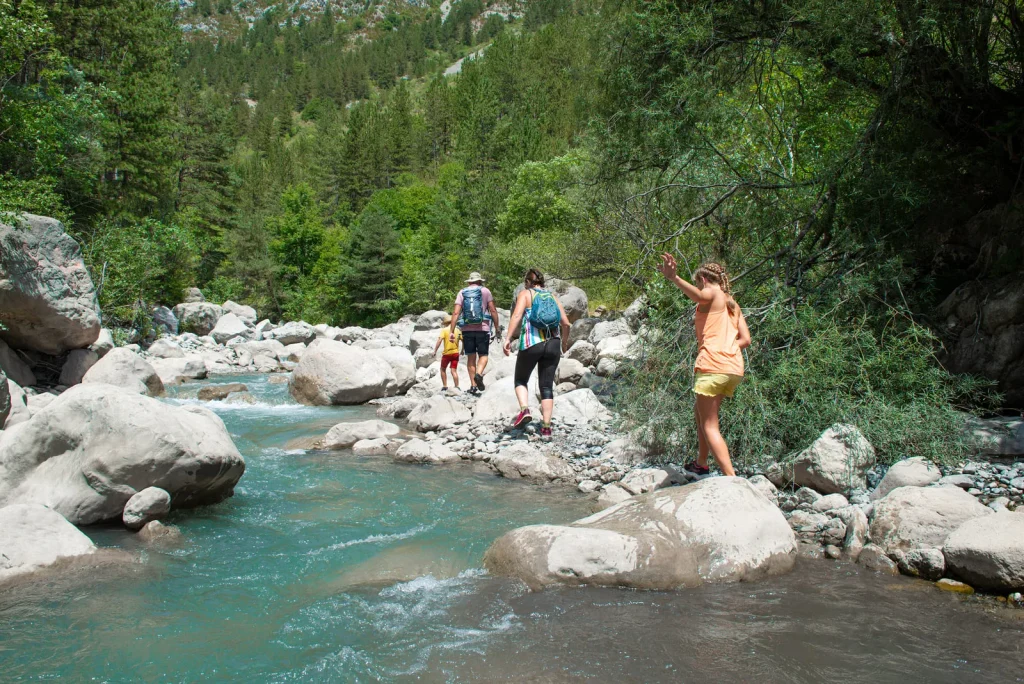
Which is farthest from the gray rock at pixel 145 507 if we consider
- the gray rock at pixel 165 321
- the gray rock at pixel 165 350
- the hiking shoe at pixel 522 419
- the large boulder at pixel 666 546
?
the gray rock at pixel 165 321

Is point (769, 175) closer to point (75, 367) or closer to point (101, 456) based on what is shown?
point (101, 456)

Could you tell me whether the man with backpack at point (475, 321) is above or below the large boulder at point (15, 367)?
above

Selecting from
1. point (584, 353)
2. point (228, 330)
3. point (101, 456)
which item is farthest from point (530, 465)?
point (228, 330)

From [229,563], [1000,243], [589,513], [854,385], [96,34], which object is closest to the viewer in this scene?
[229,563]

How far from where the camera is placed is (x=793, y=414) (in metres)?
7.09

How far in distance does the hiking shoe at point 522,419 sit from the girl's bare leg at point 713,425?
3.13m

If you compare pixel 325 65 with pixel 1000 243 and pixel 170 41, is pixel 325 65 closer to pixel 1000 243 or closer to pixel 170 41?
pixel 170 41

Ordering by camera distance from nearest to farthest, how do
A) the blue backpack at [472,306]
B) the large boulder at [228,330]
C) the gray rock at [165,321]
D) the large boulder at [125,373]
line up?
the blue backpack at [472,306] → the large boulder at [125,373] → the gray rock at [165,321] → the large boulder at [228,330]

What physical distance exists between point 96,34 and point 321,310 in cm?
1842

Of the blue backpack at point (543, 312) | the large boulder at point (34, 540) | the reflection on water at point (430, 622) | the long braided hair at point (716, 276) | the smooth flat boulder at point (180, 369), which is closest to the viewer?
the reflection on water at point (430, 622)

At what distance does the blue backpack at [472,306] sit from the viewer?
11375mm

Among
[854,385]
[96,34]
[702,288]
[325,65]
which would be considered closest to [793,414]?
[854,385]

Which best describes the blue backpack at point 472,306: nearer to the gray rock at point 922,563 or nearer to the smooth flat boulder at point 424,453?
the smooth flat boulder at point 424,453

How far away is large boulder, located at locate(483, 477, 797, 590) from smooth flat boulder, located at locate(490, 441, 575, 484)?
7.62ft
